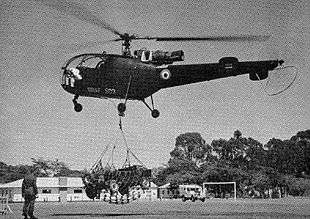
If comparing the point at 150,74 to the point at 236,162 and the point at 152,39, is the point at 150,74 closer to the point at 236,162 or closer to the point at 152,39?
the point at 152,39

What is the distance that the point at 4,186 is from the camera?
155ft

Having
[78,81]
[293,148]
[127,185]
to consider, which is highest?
[78,81]

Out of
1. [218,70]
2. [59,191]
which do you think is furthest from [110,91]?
[59,191]

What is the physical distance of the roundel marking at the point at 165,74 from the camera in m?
16.9

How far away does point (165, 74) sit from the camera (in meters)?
17.0

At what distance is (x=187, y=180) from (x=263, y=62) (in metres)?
15.0

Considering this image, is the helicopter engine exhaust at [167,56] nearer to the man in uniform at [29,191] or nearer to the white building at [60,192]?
the man in uniform at [29,191]

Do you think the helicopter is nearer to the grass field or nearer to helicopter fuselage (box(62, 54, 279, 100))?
helicopter fuselage (box(62, 54, 279, 100))

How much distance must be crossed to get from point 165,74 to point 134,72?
1262 mm

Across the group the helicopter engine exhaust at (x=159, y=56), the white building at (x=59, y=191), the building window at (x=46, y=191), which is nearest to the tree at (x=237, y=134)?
the helicopter engine exhaust at (x=159, y=56)

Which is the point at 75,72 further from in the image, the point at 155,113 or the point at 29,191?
the point at 29,191

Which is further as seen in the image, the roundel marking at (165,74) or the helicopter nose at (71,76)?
the roundel marking at (165,74)

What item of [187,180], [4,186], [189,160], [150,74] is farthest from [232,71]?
[4,186]

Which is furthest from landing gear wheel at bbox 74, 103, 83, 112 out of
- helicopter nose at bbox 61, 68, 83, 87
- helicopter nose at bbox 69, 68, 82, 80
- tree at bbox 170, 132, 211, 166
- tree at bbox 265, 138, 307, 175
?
tree at bbox 265, 138, 307, 175
